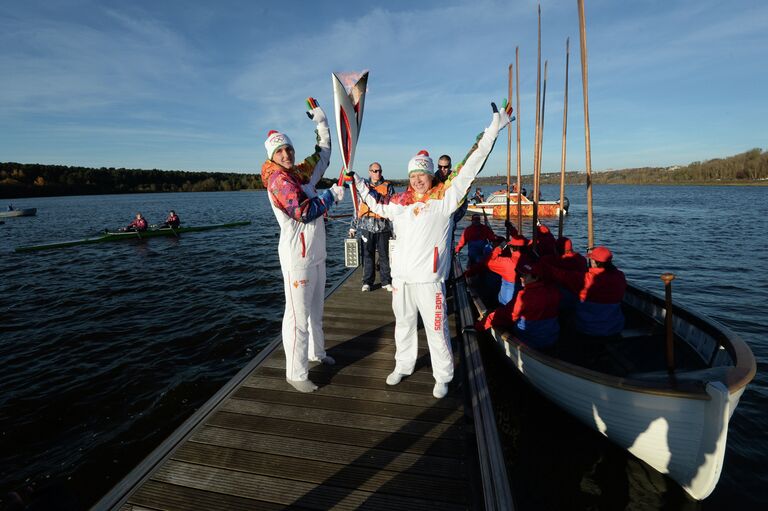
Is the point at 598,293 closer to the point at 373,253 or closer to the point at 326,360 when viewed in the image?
the point at 326,360

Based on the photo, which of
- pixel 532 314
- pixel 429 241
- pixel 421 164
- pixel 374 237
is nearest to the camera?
pixel 429 241

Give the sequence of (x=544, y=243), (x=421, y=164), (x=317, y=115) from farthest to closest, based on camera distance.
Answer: (x=544, y=243), (x=317, y=115), (x=421, y=164)

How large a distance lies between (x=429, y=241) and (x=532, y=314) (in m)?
2.20

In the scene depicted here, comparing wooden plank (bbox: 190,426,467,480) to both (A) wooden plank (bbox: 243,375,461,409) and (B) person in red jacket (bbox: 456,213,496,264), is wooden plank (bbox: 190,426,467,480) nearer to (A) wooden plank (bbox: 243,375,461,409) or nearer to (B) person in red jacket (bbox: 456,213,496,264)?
(A) wooden plank (bbox: 243,375,461,409)

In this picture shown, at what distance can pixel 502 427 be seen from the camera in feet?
18.5

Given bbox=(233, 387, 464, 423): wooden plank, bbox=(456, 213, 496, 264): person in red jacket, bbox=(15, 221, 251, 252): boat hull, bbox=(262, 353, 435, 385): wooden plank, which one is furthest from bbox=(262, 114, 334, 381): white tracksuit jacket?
bbox=(15, 221, 251, 252): boat hull

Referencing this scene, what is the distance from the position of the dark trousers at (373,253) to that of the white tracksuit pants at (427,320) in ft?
12.1

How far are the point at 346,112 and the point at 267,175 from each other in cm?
144

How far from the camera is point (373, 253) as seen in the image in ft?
26.3

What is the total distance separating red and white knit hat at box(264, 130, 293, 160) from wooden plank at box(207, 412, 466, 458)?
8.92 ft

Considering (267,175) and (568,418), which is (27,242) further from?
(568,418)

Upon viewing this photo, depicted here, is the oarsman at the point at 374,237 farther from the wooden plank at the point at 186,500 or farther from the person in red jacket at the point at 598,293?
the wooden plank at the point at 186,500

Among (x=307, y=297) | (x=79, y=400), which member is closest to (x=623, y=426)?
(x=307, y=297)

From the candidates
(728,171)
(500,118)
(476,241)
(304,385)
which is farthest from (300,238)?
(728,171)
